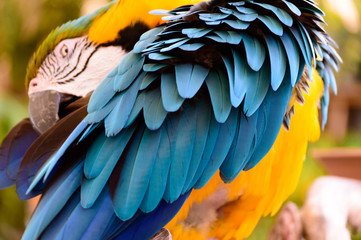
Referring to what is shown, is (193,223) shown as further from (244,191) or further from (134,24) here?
(134,24)

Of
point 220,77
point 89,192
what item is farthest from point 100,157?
point 220,77

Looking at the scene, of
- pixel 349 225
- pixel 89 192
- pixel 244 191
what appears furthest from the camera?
pixel 349 225

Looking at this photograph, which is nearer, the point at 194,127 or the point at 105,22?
the point at 194,127

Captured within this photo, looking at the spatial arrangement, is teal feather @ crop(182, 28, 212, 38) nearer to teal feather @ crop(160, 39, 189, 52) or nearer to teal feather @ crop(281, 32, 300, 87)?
teal feather @ crop(160, 39, 189, 52)

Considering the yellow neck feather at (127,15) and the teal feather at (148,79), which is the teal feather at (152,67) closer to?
the teal feather at (148,79)

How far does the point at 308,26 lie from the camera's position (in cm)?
73

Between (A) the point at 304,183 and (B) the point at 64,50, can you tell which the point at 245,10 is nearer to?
(B) the point at 64,50

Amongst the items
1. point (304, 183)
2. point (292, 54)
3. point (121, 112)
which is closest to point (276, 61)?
point (292, 54)

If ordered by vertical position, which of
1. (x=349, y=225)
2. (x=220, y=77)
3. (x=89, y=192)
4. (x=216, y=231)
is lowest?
(x=349, y=225)

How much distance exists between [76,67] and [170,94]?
41cm

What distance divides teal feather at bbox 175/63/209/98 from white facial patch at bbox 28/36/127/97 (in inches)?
11.4

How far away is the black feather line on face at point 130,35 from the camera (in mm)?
862

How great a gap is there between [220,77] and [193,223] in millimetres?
310

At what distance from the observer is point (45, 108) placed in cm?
97
